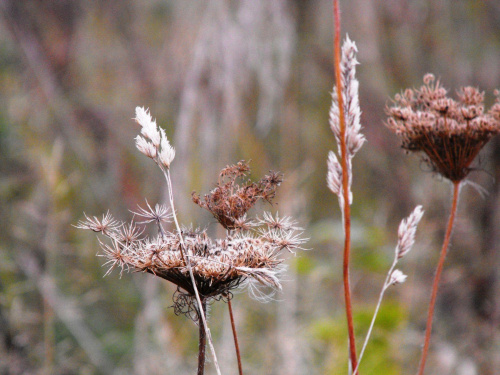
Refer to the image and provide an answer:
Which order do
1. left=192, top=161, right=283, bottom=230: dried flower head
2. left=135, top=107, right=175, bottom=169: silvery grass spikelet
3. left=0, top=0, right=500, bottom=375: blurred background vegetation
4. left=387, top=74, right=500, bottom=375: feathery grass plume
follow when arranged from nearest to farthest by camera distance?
left=135, top=107, right=175, bottom=169: silvery grass spikelet
left=192, top=161, right=283, bottom=230: dried flower head
left=387, top=74, right=500, bottom=375: feathery grass plume
left=0, top=0, right=500, bottom=375: blurred background vegetation

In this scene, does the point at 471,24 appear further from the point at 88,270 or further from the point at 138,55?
the point at 88,270

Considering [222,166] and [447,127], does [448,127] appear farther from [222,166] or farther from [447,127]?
[222,166]

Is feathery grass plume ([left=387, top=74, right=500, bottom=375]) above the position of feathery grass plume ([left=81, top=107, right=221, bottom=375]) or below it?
above

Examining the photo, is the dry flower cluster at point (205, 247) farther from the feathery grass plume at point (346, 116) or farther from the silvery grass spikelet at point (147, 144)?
the feathery grass plume at point (346, 116)

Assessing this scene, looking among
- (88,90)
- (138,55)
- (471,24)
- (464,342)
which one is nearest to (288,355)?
(464,342)

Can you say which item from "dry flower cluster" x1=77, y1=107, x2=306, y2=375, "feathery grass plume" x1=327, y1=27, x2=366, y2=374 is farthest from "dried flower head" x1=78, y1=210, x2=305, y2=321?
"feathery grass plume" x1=327, y1=27, x2=366, y2=374

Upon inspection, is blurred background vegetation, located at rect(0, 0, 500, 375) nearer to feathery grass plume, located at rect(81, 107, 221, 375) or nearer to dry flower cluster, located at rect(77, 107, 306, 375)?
dry flower cluster, located at rect(77, 107, 306, 375)

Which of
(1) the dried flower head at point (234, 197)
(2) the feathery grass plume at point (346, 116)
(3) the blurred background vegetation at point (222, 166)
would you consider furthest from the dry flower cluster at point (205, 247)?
(3) the blurred background vegetation at point (222, 166)
